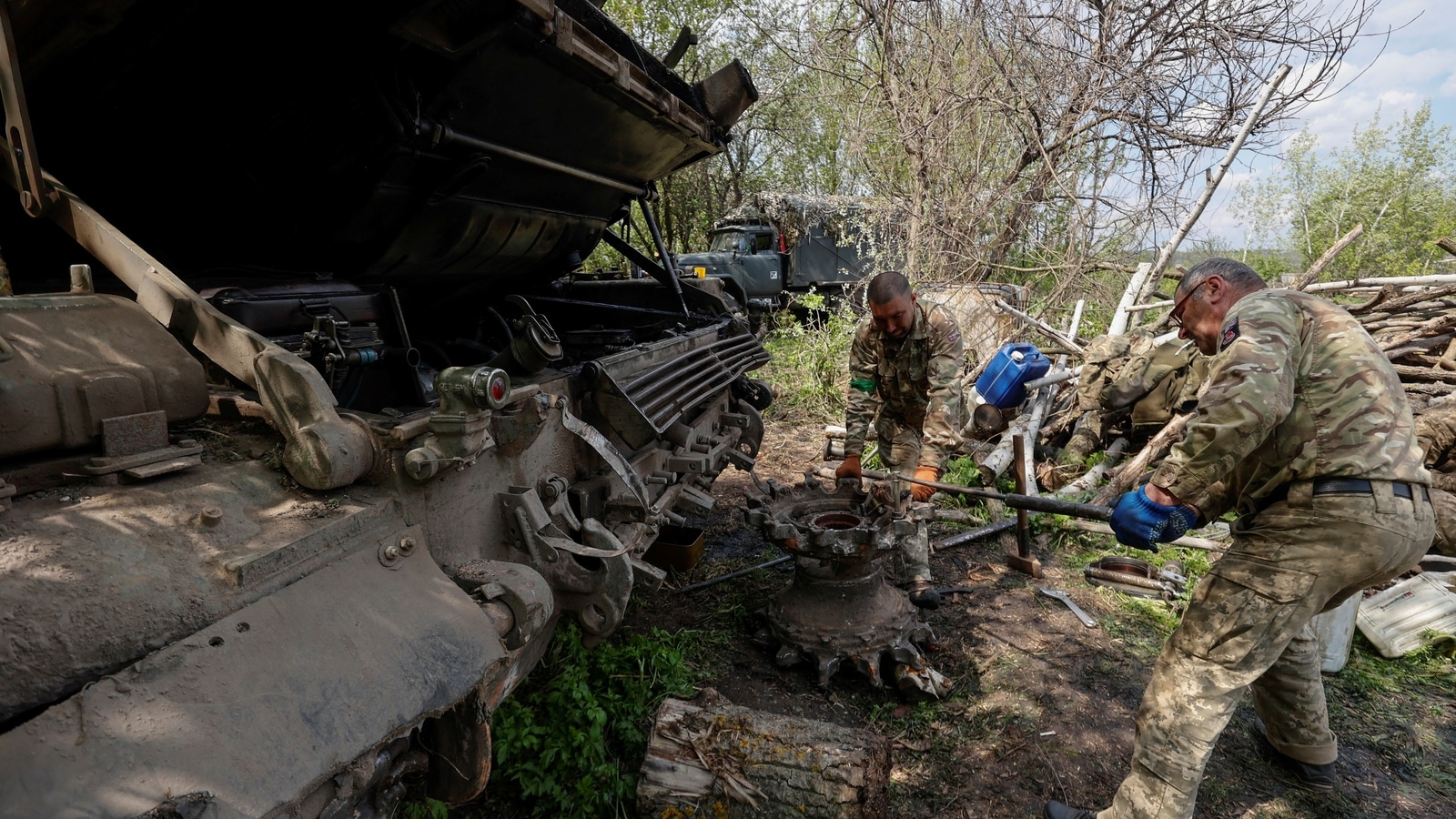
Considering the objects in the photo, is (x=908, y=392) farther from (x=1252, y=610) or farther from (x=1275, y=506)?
(x=1252, y=610)

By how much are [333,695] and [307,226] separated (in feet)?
7.08

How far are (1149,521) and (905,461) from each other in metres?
2.63

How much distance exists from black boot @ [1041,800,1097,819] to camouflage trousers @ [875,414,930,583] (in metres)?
1.85

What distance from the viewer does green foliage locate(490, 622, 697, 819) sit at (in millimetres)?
2633

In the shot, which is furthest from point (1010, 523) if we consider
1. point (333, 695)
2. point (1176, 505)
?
point (333, 695)

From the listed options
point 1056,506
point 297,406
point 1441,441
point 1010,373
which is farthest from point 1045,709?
point 1441,441

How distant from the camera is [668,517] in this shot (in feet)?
11.7

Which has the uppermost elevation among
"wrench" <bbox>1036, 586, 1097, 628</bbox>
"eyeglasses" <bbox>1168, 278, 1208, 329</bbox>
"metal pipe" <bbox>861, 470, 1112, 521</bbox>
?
"eyeglasses" <bbox>1168, 278, 1208, 329</bbox>

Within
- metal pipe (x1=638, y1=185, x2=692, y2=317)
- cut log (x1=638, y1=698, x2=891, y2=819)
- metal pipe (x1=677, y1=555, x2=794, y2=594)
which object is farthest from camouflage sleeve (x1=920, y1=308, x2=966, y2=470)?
cut log (x1=638, y1=698, x2=891, y2=819)

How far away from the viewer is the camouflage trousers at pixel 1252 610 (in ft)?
7.95

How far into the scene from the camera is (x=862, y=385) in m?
5.10

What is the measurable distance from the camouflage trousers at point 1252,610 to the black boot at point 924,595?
5.70ft

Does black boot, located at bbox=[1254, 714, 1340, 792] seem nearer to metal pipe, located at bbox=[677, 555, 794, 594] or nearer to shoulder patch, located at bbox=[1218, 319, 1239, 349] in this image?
shoulder patch, located at bbox=[1218, 319, 1239, 349]

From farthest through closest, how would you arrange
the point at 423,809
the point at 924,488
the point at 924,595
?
the point at 924,595 → the point at 924,488 → the point at 423,809
